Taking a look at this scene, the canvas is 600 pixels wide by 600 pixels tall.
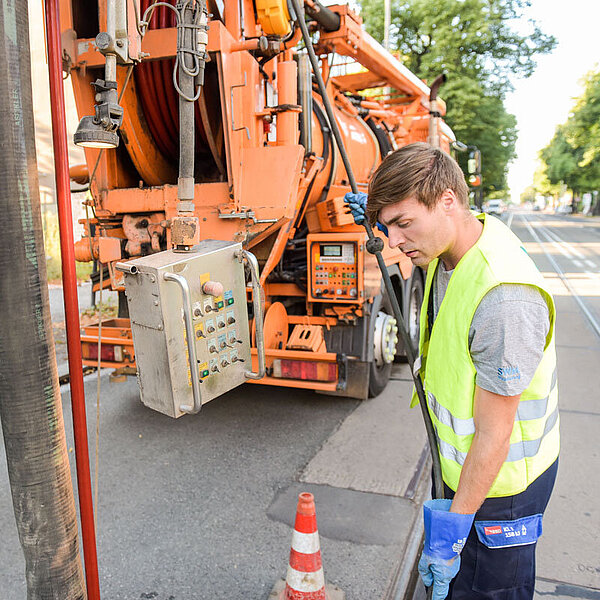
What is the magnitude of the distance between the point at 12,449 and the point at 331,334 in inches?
129

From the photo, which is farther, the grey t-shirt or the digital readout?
the digital readout

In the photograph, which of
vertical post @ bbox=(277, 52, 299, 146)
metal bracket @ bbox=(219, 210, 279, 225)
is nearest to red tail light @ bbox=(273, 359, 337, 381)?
metal bracket @ bbox=(219, 210, 279, 225)

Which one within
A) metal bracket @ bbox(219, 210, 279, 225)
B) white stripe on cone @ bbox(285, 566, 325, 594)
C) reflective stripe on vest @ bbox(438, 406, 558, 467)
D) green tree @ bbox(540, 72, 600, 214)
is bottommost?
white stripe on cone @ bbox(285, 566, 325, 594)

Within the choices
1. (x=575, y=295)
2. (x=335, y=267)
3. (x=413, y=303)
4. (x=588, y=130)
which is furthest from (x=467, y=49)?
(x=588, y=130)

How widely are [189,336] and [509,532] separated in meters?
1.12

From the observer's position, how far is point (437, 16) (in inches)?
753

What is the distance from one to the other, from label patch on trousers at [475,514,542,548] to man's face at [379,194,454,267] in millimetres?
814

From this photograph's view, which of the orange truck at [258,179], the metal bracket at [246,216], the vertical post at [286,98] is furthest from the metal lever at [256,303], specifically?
the vertical post at [286,98]

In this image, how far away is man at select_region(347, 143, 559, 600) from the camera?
4.71 feet

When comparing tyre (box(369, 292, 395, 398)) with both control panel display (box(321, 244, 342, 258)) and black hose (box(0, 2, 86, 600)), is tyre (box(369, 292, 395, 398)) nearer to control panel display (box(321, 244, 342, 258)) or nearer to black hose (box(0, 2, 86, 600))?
control panel display (box(321, 244, 342, 258))

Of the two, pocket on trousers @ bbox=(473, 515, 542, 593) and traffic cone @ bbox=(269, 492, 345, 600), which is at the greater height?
pocket on trousers @ bbox=(473, 515, 542, 593)

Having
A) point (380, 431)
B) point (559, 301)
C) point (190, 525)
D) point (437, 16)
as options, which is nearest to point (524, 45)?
point (437, 16)

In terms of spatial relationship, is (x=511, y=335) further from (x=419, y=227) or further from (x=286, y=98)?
(x=286, y=98)

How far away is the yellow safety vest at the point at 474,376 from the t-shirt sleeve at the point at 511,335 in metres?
0.03
